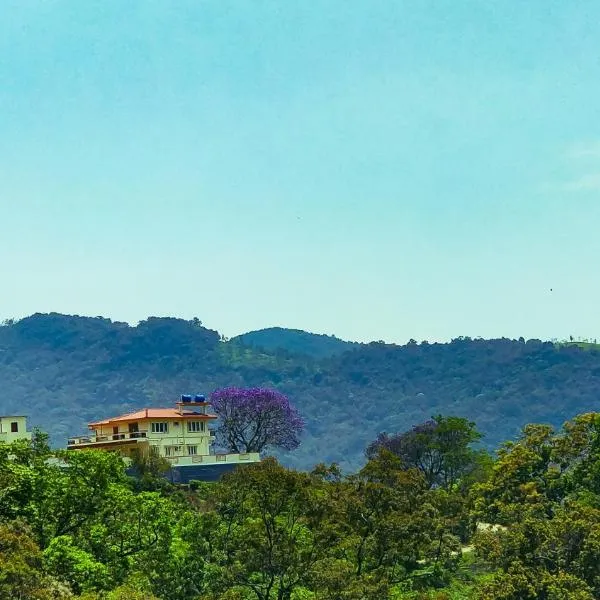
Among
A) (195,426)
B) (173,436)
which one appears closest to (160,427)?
(173,436)

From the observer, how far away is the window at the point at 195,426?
64637 mm

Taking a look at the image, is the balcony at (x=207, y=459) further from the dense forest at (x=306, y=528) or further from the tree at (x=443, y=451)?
the dense forest at (x=306, y=528)

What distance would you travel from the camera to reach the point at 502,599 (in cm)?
3541

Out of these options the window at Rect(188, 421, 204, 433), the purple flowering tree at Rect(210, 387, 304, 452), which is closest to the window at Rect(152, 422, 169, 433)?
the window at Rect(188, 421, 204, 433)

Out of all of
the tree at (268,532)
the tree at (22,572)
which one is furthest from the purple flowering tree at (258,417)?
the tree at (22,572)

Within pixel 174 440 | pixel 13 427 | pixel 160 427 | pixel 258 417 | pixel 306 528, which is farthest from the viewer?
pixel 258 417

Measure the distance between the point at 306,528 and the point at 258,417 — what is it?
38.0 m

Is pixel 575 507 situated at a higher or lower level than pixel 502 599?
higher

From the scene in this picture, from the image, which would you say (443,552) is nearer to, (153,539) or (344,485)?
(344,485)

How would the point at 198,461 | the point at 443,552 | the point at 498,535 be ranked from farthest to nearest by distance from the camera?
the point at 198,461 < the point at 443,552 < the point at 498,535

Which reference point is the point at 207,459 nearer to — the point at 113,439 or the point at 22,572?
the point at 113,439

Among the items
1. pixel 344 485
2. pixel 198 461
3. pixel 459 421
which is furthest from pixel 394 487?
pixel 459 421

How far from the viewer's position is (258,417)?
77.1 metres

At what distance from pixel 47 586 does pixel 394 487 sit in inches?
608
